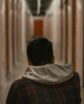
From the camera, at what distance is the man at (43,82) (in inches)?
80.0

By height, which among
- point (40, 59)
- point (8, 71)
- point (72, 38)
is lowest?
point (8, 71)

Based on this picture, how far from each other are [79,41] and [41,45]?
18.5 feet

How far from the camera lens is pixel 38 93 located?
2.06 metres

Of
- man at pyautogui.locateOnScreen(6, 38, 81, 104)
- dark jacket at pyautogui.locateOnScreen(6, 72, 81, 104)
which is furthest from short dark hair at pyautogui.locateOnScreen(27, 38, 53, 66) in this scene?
dark jacket at pyautogui.locateOnScreen(6, 72, 81, 104)

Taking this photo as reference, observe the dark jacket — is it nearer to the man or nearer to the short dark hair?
the man

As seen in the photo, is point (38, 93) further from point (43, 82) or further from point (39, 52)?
point (39, 52)

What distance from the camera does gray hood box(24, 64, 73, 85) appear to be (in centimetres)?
202

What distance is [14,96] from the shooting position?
204 cm

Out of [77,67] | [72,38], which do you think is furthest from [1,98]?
[72,38]

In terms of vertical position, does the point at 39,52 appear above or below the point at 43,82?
above

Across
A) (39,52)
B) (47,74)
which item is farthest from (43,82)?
(39,52)

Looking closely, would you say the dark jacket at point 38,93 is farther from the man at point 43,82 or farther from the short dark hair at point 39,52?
the short dark hair at point 39,52

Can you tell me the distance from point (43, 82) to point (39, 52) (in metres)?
Result: 0.20

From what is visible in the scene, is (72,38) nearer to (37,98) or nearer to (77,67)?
(77,67)
